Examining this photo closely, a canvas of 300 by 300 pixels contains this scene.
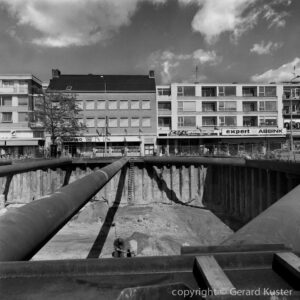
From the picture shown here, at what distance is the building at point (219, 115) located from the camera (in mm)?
62000

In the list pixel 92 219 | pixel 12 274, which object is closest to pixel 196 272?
pixel 12 274

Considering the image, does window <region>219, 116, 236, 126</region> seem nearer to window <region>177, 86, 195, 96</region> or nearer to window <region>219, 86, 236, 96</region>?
window <region>219, 86, 236, 96</region>

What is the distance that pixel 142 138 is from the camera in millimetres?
61375

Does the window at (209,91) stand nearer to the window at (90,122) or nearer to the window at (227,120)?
the window at (227,120)

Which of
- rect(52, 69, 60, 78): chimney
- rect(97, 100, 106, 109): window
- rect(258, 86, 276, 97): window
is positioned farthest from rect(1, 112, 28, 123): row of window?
rect(258, 86, 276, 97): window

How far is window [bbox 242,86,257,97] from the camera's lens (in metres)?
65.3

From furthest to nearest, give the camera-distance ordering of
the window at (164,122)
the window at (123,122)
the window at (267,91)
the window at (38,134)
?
the window at (267,91), the window at (164,122), the window at (123,122), the window at (38,134)

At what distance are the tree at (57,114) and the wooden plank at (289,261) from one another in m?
51.7

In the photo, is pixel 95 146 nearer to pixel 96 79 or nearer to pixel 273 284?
pixel 96 79

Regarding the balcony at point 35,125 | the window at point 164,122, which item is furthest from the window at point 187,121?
the balcony at point 35,125

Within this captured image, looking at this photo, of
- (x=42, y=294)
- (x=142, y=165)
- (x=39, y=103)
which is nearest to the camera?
(x=42, y=294)

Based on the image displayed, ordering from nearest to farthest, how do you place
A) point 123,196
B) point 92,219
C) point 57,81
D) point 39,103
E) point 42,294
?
1. point 42,294
2. point 92,219
3. point 123,196
4. point 39,103
5. point 57,81

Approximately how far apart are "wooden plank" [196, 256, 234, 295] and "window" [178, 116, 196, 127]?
60.3m

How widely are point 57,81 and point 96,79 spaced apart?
8.22 metres
